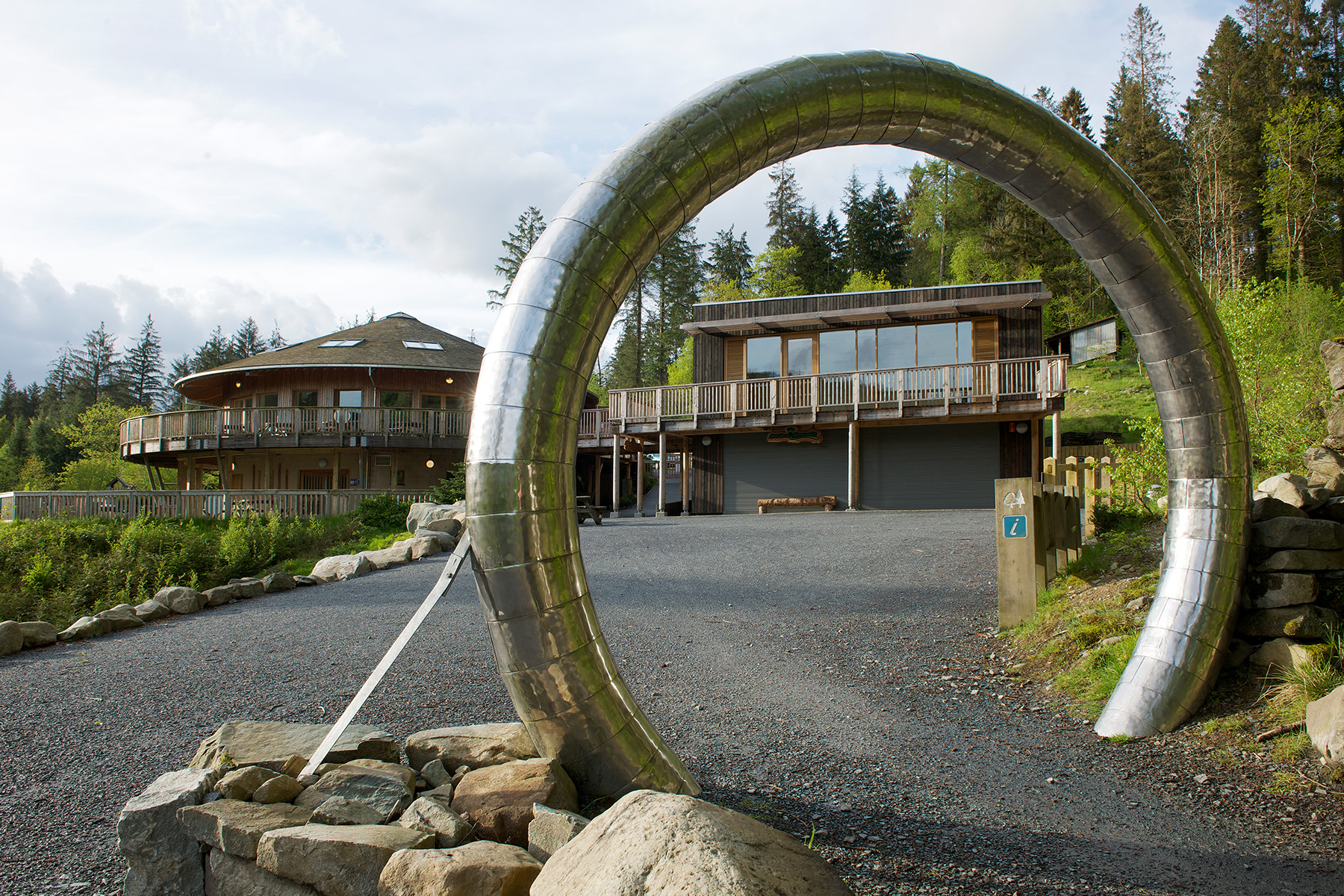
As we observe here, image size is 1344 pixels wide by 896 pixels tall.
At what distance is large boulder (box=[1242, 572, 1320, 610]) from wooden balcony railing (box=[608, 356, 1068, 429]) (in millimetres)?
14541

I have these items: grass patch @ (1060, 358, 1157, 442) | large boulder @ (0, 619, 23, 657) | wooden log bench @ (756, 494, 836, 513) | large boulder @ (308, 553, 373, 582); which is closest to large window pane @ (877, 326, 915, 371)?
wooden log bench @ (756, 494, 836, 513)

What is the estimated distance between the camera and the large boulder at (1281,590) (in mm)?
4434

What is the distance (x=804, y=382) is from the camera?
68.9 ft

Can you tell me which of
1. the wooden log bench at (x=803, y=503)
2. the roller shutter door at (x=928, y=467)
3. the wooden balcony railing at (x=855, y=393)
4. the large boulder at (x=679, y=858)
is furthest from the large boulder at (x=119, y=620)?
the roller shutter door at (x=928, y=467)

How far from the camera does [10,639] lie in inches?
263

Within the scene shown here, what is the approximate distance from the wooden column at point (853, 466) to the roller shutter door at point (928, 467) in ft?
2.61

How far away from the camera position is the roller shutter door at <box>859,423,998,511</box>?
20406 millimetres

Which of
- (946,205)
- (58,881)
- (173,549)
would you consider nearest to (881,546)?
(58,881)

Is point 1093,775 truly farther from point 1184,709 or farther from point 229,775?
point 229,775

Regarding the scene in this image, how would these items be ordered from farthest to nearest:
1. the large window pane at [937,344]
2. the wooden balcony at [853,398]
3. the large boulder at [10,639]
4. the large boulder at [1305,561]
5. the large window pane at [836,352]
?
the large window pane at [836,352], the large window pane at [937,344], the wooden balcony at [853,398], the large boulder at [10,639], the large boulder at [1305,561]

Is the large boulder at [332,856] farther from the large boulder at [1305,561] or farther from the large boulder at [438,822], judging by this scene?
the large boulder at [1305,561]

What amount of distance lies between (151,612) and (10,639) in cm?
149

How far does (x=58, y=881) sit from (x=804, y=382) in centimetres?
1956

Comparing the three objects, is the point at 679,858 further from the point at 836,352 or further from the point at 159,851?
Answer: the point at 836,352
